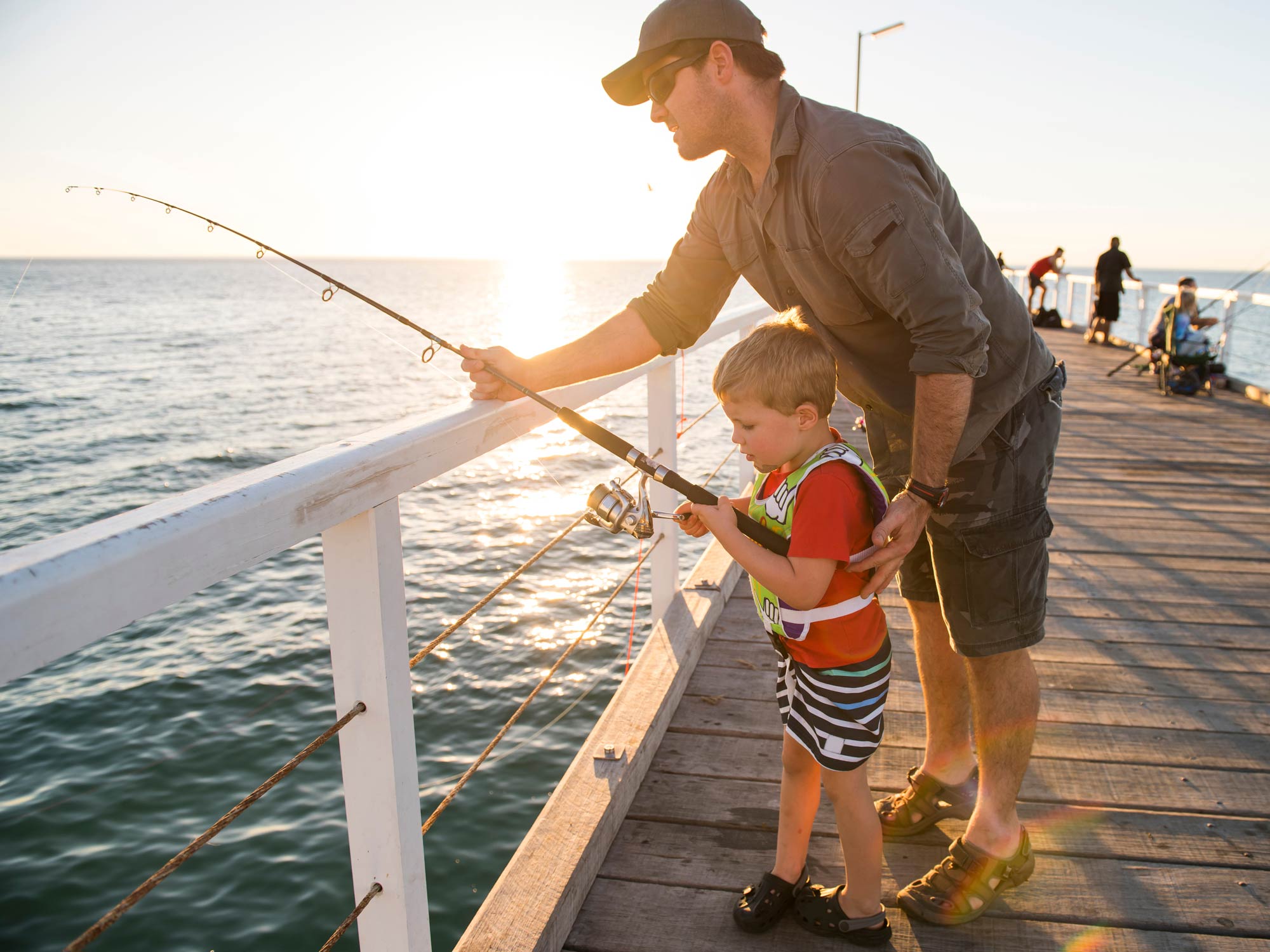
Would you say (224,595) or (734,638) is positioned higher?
(734,638)

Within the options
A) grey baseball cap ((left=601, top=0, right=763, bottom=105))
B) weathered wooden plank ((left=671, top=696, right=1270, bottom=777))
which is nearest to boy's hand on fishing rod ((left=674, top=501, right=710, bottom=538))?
grey baseball cap ((left=601, top=0, right=763, bottom=105))

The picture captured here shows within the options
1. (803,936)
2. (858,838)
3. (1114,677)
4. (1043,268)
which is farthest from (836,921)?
(1043,268)

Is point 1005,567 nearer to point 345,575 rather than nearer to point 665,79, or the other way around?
point 665,79

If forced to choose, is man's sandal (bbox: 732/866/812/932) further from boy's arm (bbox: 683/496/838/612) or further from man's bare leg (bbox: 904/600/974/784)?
boy's arm (bbox: 683/496/838/612)

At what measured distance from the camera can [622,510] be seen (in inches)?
77.3

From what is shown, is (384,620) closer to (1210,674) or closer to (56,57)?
(56,57)

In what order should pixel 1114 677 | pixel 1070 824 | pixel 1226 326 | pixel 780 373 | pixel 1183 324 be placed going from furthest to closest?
pixel 1226 326 < pixel 1183 324 < pixel 1114 677 < pixel 1070 824 < pixel 780 373

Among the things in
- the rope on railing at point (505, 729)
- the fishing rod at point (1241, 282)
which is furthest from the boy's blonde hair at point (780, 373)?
the fishing rod at point (1241, 282)

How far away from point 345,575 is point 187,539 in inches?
16.5

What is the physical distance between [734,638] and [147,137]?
245 cm

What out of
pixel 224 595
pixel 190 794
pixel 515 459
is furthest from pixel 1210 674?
pixel 515 459

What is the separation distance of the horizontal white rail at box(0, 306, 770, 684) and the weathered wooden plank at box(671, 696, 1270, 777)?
58.5 inches

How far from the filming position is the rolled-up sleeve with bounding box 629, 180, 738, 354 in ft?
7.56

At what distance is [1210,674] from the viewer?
3066 mm
